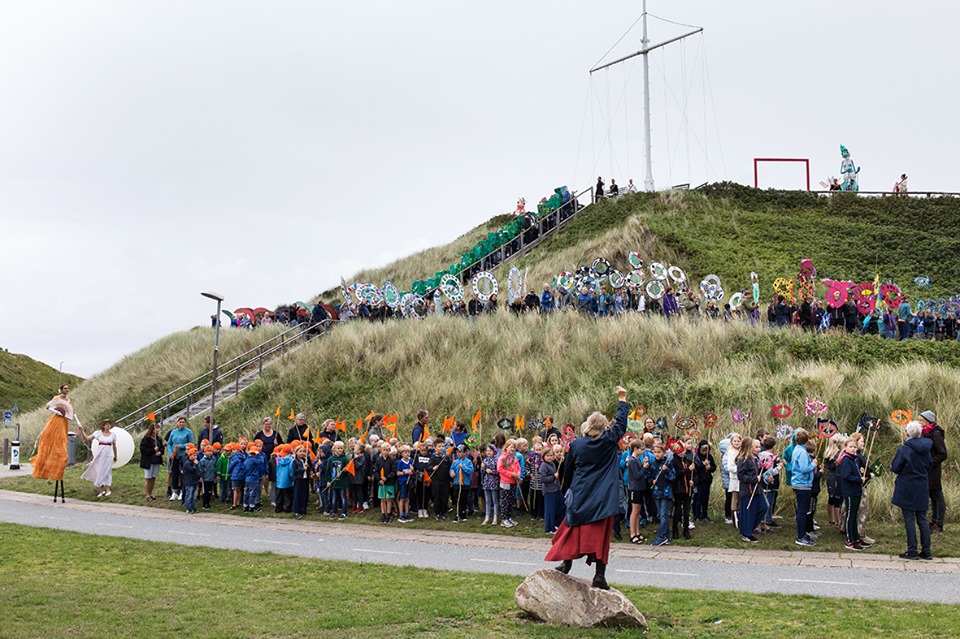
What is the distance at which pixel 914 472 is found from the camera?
13.2m

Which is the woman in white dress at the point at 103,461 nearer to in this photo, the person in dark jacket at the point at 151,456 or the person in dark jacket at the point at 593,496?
the person in dark jacket at the point at 151,456

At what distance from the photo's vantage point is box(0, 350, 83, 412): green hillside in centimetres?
7019

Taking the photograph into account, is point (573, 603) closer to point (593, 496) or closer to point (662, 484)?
point (593, 496)

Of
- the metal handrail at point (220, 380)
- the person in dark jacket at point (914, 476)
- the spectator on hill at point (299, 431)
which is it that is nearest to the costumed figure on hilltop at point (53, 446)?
the spectator on hill at point (299, 431)

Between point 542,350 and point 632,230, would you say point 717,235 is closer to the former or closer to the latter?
point 632,230

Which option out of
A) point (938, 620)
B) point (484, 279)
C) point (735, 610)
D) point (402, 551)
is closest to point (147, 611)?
point (402, 551)

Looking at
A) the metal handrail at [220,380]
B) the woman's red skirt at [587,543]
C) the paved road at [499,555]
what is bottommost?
the paved road at [499,555]

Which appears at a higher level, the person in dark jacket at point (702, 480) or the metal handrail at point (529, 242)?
the metal handrail at point (529, 242)

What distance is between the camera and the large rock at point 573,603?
8914 mm

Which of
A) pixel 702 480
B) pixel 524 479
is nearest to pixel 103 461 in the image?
pixel 524 479

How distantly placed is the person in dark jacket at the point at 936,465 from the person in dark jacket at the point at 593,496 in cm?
791

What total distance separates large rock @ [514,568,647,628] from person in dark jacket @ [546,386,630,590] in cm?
20

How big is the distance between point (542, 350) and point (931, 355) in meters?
10.0

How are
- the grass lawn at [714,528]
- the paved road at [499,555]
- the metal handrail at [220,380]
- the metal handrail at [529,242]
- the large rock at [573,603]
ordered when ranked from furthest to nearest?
1. the metal handrail at [529,242]
2. the metal handrail at [220,380]
3. the grass lawn at [714,528]
4. the paved road at [499,555]
5. the large rock at [573,603]
